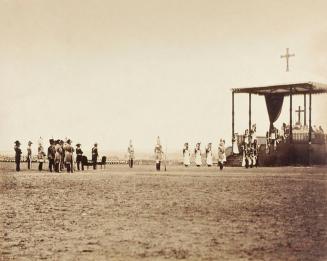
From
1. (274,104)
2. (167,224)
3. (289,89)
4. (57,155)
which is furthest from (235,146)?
(167,224)

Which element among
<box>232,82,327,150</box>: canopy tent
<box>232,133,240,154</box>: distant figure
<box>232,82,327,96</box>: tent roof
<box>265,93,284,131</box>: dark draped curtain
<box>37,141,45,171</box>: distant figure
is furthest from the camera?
<box>265,93,284,131</box>: dark draped curtain

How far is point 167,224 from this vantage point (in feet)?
30.9

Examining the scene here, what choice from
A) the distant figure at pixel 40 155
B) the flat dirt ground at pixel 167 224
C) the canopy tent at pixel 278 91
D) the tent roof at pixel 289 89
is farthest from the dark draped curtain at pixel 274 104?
the flat dirt ground at pixel 167 224

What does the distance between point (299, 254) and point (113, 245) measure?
7.65ft

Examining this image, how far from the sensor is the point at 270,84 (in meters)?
29.5

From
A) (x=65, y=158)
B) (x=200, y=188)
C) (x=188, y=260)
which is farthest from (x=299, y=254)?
(x=65, y=158)

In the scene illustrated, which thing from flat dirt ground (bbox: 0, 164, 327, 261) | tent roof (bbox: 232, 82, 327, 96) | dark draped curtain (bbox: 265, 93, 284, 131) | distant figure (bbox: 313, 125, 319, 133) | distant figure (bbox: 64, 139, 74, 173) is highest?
tent roof (bbox: 232, 82, 327, 96)

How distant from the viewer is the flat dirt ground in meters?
7.42

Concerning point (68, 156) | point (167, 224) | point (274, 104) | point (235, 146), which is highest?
point (274, 104)

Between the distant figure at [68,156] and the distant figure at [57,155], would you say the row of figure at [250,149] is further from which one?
the distant figure at [57,155]

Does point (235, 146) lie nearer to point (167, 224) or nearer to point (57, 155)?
point (57, 155)

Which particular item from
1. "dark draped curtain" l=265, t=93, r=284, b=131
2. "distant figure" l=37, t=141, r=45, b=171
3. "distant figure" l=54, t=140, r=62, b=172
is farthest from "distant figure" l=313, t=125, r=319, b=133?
"distant figure" l=37, t=141, r=45, b=171

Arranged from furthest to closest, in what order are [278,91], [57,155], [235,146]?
[278,91]
[235,146]
[57,155]

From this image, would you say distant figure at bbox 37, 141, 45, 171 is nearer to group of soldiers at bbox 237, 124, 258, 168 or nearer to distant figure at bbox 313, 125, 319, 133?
group of soldiers at bbox 237, 124, 258, 168
